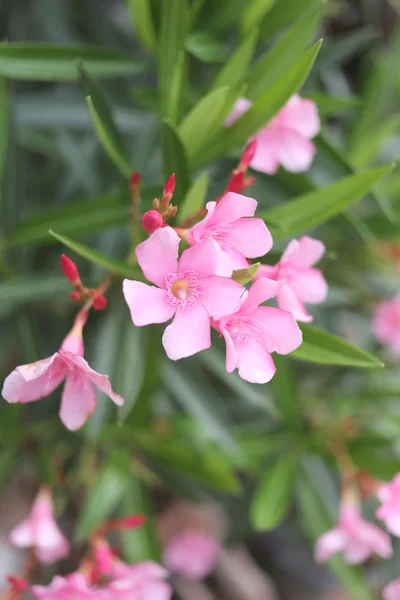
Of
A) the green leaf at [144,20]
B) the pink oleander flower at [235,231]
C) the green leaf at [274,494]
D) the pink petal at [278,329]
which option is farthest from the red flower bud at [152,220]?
the green leaf at [274,494]

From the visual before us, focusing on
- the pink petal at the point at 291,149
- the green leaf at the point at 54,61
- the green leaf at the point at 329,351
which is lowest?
the green leaf at the point at 329,351

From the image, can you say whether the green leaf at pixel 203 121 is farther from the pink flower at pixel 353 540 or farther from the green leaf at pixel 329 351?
the pink flower at pixel 353 540

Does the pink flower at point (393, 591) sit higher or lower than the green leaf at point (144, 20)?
lower

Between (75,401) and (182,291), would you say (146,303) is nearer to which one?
(182,291)

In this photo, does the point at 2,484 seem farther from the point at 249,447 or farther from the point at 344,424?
the point at 344,424

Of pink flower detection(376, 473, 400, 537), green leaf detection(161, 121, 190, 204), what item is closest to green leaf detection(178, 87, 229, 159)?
green leaf detection(161, 121, 190, 204)

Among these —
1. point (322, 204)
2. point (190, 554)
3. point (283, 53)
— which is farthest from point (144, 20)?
point (190, 554)
